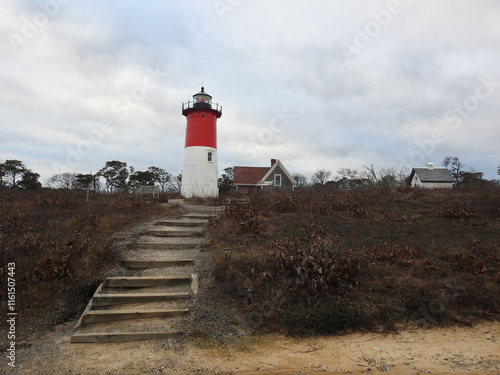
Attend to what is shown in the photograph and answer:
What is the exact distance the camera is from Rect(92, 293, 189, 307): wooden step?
494cm

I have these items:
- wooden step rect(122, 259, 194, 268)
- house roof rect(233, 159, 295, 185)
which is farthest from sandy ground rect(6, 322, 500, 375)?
house roof rect(233, 159, 295, 185)

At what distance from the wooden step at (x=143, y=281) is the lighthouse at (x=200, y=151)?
15.0 meters

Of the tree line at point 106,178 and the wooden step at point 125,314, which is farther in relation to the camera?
the tree line at point 106,178

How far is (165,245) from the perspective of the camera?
7.54 metres

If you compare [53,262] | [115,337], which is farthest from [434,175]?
[53,262]

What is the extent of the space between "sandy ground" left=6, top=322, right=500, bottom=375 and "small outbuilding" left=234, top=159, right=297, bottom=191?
26166 millimetres

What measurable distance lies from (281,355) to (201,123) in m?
19.5

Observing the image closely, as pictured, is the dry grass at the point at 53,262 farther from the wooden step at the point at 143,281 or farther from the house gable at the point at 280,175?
the house gable at the point at 280,175

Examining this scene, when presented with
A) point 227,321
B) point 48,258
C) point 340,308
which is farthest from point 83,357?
point 340,308

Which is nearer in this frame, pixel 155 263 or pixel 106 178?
pixel 155 263

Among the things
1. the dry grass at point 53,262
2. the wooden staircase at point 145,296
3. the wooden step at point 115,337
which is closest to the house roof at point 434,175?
the wooden staircase at point 145,296

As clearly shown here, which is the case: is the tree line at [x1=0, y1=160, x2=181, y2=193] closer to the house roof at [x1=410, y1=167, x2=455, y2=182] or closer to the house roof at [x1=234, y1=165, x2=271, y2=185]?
the house roof at [x1=234, y1=165, x2=271, y2=185]

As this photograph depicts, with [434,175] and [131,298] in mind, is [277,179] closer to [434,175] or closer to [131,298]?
[434,175]

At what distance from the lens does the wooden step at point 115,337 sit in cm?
404
